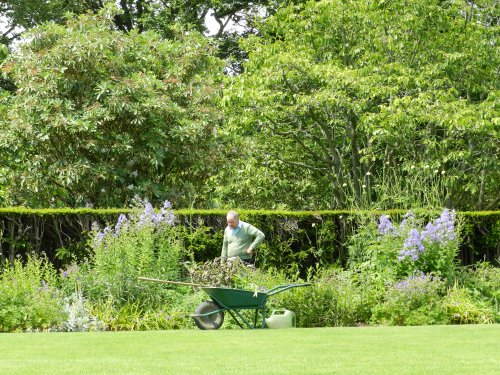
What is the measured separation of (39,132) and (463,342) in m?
9.52

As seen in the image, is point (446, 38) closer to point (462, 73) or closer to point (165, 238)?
point (462, 73)

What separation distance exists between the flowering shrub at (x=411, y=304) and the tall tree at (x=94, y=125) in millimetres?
6039

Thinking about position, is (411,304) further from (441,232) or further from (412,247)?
(441,232)

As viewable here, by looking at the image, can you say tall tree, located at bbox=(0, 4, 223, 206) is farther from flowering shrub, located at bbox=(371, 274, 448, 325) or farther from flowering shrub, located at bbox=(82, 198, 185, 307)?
flowering shrub, located at bbox=(371, 274, 448, 325)

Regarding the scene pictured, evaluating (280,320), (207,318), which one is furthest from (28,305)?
(280,320)

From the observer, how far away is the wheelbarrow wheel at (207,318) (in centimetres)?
1023

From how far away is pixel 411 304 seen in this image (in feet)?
36.0

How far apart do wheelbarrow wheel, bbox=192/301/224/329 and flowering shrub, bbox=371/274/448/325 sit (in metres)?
1.99

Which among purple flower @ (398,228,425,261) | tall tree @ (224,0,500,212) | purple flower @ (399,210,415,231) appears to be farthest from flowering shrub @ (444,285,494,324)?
tall tree @ (224,0,500,212)

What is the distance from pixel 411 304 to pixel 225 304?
94.4 inches

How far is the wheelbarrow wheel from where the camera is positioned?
10227 millimetres

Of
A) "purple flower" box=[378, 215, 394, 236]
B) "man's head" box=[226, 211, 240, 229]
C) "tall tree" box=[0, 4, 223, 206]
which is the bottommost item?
"purple flower" box=[378, 215, 394, 236]

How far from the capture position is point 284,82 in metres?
17.1

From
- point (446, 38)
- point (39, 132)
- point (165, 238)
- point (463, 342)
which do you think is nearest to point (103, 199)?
point (39, 132)
